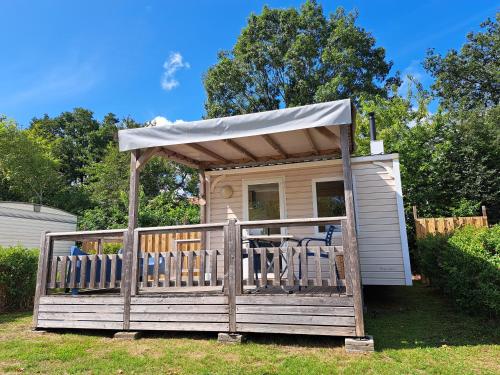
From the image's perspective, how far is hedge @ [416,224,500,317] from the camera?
4.33 metres

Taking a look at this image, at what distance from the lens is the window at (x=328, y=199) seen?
706 centimetres

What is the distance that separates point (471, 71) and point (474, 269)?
67.5 ft

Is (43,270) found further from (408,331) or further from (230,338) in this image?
(408,331)

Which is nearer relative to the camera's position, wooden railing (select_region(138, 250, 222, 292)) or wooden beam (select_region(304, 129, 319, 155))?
wooden railing (select_region(138, 250, 222, 292))

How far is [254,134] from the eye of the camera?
456 cm

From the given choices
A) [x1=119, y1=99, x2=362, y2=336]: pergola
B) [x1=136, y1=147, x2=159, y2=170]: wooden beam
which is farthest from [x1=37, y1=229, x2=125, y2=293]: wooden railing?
[x1=136, y1=147, x2=159, y2=170]: wooden beam

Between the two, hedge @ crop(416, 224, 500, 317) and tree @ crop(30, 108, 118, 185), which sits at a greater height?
tree @ crop(30, 108, 118, 185)

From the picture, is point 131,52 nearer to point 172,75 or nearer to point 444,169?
point 172,75

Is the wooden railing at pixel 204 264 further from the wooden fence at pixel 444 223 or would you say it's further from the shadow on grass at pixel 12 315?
the wooden fence at pixel 444 223

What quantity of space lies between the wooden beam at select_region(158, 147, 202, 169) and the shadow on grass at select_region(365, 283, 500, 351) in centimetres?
396

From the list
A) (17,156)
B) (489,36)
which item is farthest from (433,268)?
(17,156)

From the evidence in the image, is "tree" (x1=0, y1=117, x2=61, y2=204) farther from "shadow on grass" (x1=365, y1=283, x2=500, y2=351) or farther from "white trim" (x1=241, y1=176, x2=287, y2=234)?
"shadow on grass" (x1=365, y1=283, x2=500, y2=351)

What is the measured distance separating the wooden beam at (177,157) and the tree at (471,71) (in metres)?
18.0

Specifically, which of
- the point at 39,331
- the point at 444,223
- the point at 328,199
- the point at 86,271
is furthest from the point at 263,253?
the point at 444,223
